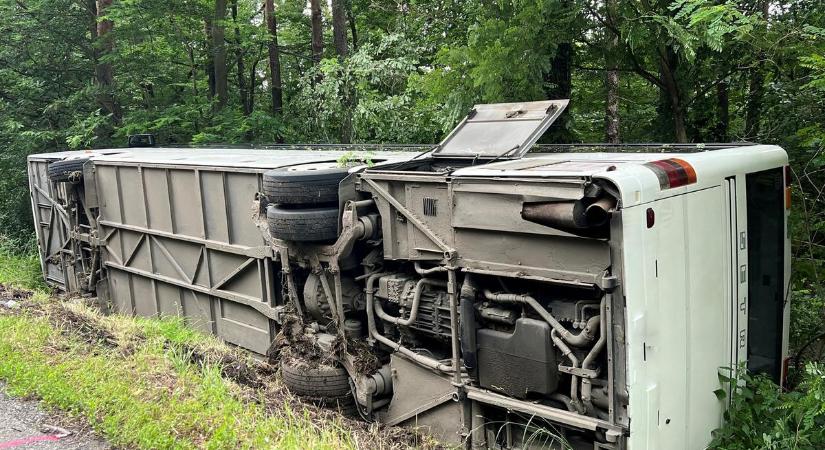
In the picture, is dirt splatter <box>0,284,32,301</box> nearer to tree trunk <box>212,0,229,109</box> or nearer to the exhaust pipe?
tree trunk <box>212,0,229,109</box>

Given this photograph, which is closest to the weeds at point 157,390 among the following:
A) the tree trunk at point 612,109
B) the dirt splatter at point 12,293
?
the dirt splatter at point 12,293

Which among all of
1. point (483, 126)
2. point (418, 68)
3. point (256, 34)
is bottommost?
point (483, 126)

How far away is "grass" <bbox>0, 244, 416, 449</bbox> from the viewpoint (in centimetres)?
445

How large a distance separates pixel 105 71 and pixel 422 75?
28.6 feet

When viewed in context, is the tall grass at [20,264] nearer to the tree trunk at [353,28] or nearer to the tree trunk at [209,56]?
the tree trunk at [209,56]

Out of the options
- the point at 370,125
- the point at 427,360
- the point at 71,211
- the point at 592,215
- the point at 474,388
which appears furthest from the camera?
the point at 370,125

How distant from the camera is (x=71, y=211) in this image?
11414 mm

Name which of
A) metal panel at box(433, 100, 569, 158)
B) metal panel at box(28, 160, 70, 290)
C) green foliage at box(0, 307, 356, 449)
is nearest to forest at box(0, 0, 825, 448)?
metal panel at box(433, 100, 569, 158)

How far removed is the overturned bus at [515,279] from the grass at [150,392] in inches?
27.5

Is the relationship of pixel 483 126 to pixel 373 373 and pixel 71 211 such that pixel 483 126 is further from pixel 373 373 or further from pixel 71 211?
pixel 71 211

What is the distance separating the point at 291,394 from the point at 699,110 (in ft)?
20.9

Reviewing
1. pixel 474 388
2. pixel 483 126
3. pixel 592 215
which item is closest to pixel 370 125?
pixel 483 126

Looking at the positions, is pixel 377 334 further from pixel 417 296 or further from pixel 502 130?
pixel 502 130

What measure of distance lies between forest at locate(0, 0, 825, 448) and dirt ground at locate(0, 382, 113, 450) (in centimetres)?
457
